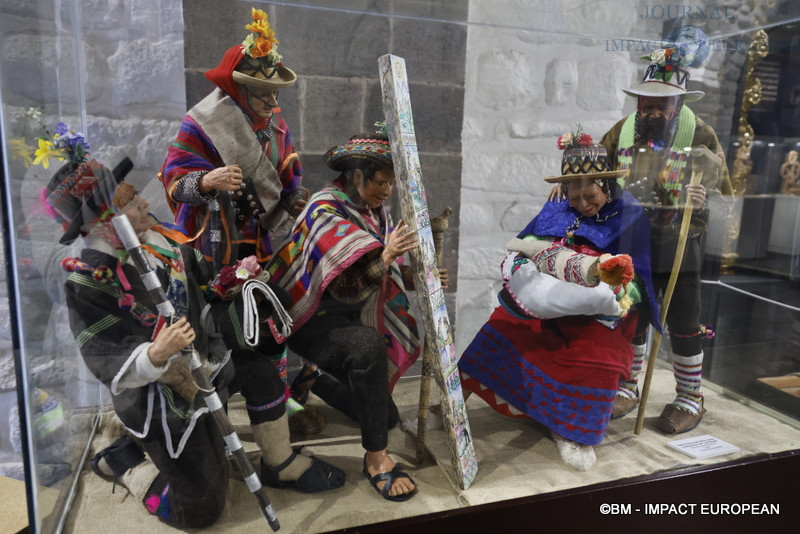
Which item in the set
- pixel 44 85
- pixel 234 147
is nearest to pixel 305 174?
pixel 234 147

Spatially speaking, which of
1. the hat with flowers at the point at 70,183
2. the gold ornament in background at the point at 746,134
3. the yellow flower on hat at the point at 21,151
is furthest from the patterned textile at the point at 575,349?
the yellow flower on hat at the point at 21,151

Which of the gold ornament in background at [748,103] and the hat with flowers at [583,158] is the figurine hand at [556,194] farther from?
the gold ornament in background at [748,103]

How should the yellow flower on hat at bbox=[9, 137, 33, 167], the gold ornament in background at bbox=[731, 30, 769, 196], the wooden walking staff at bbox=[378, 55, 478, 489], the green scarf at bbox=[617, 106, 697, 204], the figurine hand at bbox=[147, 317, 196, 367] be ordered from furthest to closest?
the gold ornament in background at bbox=[731, 30, 769, 196]
the green scarf at bbox=[617, 106, 697, 204]
the wooden walking staff at bbox=[378, 55, 478, 489]
the figurine hand at bbox=[147, 317, 196, 367]
the yellow flower on hat at bbox=[9, 137, 33, 167]

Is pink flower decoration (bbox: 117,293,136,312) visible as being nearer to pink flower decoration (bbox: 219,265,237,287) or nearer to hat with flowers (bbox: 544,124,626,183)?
pink flower decoration (bbox: 219,265,237,287)

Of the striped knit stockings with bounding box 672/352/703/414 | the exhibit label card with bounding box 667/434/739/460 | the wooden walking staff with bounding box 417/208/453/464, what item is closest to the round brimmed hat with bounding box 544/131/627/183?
the wooden walking staff with bounding box 417/208/453/464

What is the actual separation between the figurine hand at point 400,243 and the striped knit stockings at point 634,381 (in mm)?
945

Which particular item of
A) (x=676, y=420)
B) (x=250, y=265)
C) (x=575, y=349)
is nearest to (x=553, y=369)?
(x=575, y=349)

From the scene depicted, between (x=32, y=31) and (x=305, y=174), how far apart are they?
0.67 metres

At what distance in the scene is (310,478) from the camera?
4.89 ft

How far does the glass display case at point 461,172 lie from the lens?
Result: 1.21 m

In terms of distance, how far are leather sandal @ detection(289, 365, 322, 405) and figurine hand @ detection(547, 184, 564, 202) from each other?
2.80 ft

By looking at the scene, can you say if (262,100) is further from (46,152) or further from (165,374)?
(165,374)

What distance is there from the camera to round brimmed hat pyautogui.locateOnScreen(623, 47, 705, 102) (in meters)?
1.68

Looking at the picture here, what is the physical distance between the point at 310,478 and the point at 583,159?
1.10m
